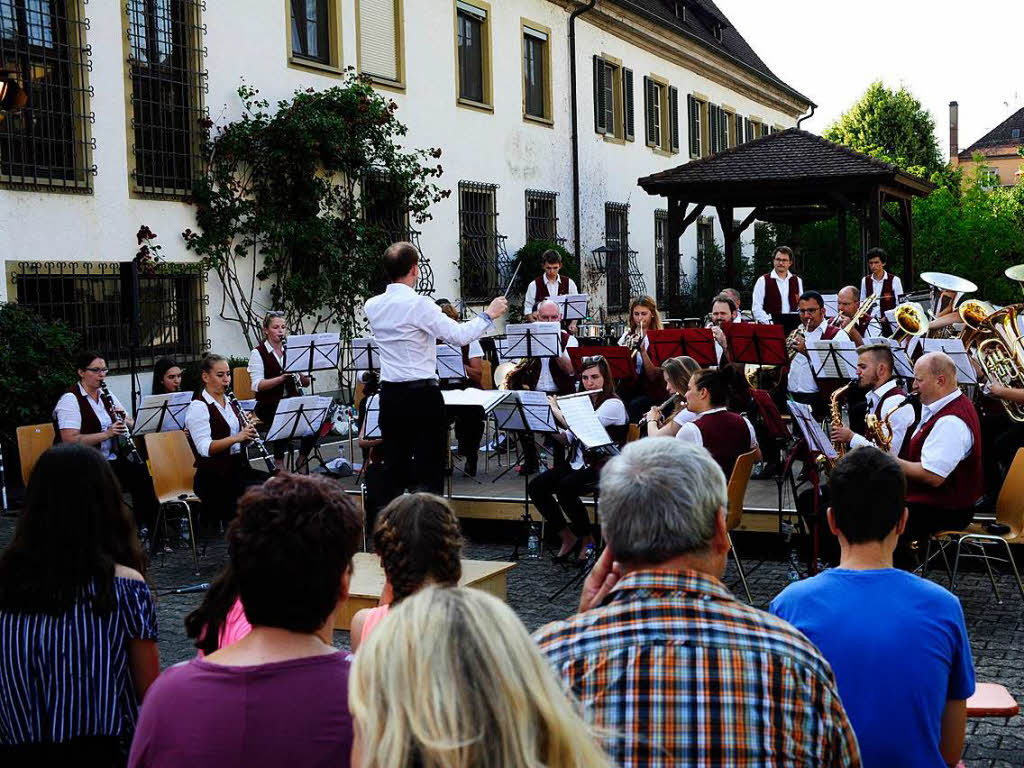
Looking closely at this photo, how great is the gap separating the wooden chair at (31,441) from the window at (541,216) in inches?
503

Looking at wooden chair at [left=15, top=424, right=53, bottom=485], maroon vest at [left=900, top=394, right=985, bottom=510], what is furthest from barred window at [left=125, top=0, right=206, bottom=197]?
maroon vest at [left=900, top=394, right=985, bottom=510]

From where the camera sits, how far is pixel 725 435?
7.81 metres

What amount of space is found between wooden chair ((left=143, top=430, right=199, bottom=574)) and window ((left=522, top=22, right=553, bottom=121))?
45.7 ft

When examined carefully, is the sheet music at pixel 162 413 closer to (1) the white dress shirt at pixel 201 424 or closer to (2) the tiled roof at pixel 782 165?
(1) the white dress shirt at pixel 201 424

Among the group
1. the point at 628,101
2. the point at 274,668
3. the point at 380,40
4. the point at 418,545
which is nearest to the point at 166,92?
the point at 380,40

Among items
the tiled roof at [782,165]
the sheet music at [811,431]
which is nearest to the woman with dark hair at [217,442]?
the sheet music at [811,431]

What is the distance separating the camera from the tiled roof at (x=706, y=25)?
2722cm

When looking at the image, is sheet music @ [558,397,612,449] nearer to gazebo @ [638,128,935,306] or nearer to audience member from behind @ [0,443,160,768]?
audience member from behind @ [0,443,160,768]

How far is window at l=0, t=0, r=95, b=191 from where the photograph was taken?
11945mm

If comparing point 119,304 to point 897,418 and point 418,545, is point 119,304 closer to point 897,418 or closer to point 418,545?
point 897,418

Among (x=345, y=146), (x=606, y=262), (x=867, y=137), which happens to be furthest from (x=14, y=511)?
(x=867, y=137)

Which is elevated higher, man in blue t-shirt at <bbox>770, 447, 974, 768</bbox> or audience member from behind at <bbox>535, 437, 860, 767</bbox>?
audience member from behind at <bbox>535, 437, 860, 767</bbox>

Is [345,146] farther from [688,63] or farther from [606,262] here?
[688,63]

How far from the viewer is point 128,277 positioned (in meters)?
11.5
